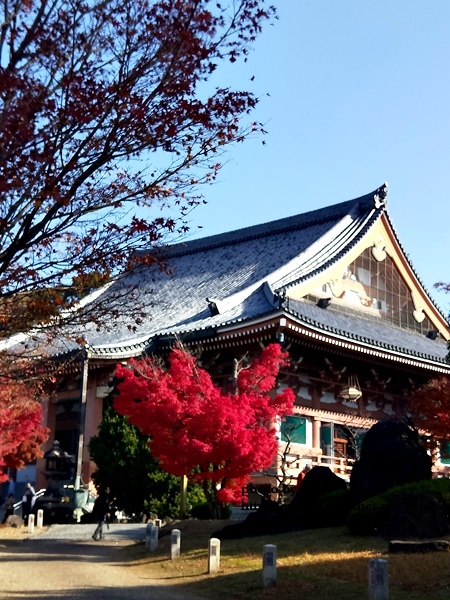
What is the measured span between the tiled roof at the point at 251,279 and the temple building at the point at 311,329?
0.08m

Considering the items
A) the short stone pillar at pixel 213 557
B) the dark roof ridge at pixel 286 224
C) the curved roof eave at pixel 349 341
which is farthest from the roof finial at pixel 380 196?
the short stone pillar at pixel 213 557

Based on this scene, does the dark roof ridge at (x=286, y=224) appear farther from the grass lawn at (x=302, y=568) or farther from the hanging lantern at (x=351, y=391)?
the grass lawn at (x=302, y=568)

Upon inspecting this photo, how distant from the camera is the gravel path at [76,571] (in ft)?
38.1

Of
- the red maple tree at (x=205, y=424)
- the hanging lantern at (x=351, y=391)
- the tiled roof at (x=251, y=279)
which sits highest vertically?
the tiled roof at (x=251, y=279)

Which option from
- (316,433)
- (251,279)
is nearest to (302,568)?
(316,433)

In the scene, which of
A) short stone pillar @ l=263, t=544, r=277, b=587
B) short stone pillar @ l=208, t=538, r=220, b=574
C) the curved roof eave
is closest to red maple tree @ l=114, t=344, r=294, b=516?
short stone pillar @ l=208, t=538, r=220, b=574

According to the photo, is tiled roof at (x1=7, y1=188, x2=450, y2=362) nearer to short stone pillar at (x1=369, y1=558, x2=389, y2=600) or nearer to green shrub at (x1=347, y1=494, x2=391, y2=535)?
green shrub at (x1=347, y1=494, x2=391, y2=535)

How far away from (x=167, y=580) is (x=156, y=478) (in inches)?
402

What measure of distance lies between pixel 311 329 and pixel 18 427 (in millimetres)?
10157

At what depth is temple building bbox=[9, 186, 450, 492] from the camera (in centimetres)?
2720

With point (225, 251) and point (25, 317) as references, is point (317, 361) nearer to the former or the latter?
point (225, 251)

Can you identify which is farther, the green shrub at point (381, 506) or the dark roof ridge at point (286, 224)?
the dark roof ridge at point (286, 224)

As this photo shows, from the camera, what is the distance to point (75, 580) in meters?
13.1

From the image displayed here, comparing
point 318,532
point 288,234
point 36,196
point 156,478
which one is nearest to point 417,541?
point 318,532
